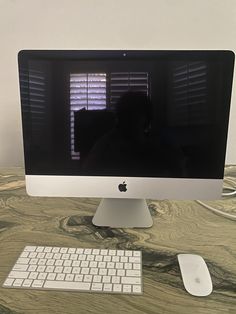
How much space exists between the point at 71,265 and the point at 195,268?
0.95 feet

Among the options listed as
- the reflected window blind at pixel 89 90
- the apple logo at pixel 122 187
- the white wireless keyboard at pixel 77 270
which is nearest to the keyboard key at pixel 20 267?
the white wireless keyboard at pixel 77 270

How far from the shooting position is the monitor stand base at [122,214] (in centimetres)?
89

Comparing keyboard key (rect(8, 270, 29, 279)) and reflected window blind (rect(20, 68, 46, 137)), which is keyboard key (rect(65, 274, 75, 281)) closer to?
keyboard key (rect(8, 270, 29, 279))

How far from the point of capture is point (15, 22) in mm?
1500

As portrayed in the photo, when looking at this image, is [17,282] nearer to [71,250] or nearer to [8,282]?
[8,282]

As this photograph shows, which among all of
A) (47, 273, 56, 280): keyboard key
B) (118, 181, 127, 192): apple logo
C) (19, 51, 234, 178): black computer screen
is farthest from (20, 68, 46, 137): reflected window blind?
(47, 273, 56, 280): keyboard key

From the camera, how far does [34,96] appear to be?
2.65 feet

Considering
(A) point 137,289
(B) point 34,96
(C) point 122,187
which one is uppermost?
(B) point 34,96

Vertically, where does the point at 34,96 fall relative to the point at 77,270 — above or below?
above

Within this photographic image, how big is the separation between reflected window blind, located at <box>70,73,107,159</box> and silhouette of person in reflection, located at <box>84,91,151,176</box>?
5 cm

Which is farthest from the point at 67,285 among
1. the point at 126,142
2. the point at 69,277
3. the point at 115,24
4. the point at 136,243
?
the point at 115,24

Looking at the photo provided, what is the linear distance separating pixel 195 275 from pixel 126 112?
437 mm

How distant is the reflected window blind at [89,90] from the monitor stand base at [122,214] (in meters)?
0.31

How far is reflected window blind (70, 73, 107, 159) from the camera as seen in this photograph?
789 mm
